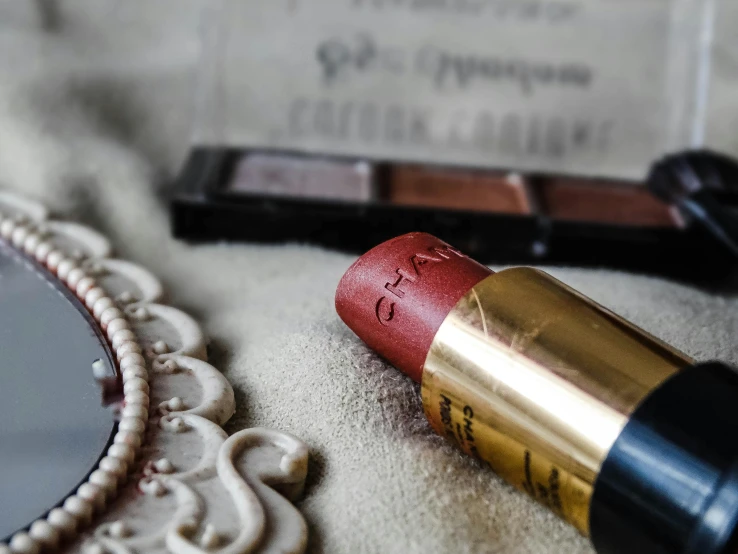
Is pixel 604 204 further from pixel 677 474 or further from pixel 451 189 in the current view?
pixel 677 474

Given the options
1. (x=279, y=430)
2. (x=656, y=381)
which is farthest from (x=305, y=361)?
(x=656, y=381)

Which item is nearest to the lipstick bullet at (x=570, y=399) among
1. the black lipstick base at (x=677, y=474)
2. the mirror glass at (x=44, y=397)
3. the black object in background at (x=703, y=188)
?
the black lipstick base at (x=677, y=474)

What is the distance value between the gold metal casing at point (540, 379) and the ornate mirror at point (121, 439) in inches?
2.5

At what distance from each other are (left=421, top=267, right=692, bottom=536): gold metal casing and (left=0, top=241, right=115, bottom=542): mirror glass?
12cm

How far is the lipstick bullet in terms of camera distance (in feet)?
0.72

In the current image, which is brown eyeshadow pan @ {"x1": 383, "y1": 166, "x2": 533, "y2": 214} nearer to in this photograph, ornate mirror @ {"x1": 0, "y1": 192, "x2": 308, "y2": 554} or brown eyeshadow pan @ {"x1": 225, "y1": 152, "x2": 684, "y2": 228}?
brown eyeshadow pan @ {"x1": 225, "y1": 152, "x2": 684, "y2": 228}

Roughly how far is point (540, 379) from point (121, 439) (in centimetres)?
14

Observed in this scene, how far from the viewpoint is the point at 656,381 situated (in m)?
0.24

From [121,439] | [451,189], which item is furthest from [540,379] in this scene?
[451,189]

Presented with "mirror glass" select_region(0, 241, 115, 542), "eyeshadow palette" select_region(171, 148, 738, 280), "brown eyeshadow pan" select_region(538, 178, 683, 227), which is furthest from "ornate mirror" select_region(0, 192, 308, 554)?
"brown eyeshadow pan" select_region(538, 178, 683, 227)

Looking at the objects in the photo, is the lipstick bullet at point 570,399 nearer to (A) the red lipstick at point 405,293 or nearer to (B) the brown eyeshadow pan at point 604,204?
(A) the red lipstick at point 405,293

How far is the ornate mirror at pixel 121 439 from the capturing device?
25 cm

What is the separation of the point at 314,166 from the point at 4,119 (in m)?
0.20

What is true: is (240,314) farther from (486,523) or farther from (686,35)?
(686,35)
